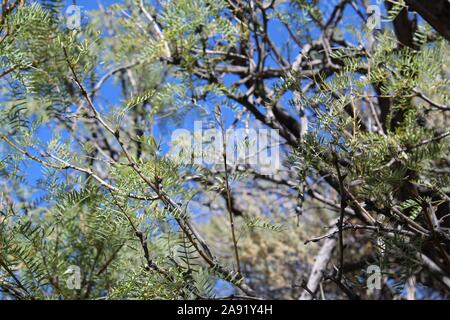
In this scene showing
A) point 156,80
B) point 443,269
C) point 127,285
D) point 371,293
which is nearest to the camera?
point 127,285

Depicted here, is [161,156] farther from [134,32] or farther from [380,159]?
[134,32]

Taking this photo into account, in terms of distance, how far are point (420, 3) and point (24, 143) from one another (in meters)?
0.69

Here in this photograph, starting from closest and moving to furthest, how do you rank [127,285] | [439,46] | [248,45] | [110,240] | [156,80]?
[127,285] → [110,240] → [439,46] → [248,45] → [156,80]

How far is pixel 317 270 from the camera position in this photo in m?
1.84

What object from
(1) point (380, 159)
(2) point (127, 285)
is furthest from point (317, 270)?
(2) point (127, 285)

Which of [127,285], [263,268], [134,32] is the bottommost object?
[127,285]

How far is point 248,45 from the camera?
176cm

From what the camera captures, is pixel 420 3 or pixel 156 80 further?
pixel 156 80

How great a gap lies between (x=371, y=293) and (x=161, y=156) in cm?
182

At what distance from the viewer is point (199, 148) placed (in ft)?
4.21

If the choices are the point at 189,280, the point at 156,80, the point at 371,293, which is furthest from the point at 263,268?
the point at 189,280

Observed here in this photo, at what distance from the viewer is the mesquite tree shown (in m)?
1.07

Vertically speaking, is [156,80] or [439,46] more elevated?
[156,80]

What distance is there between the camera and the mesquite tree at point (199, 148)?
3.50 ft
